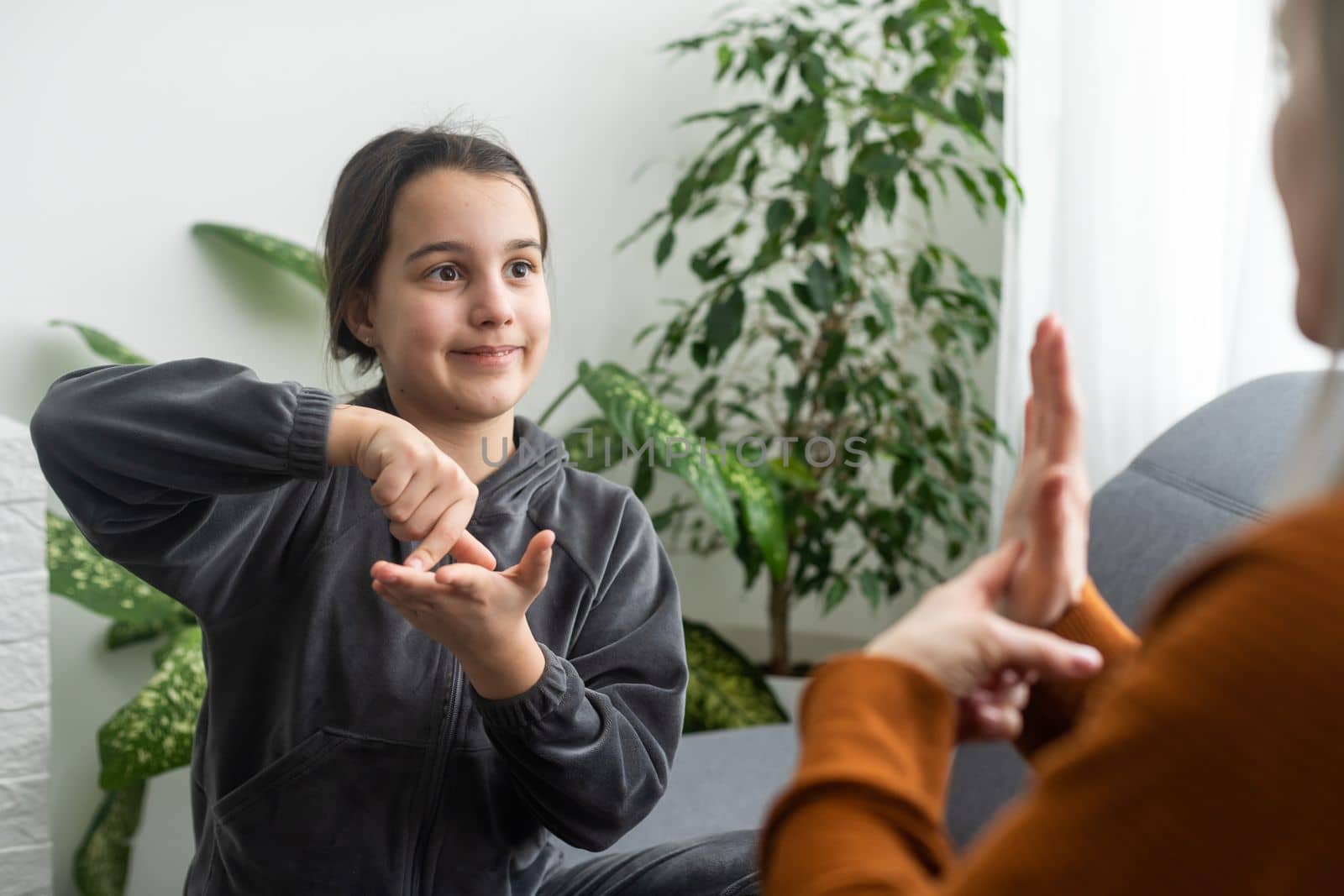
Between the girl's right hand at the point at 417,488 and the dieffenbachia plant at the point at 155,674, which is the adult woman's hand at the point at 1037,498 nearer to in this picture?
the girl's right hand at the point at 417,488

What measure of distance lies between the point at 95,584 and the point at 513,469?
2.92ft

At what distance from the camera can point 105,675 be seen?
2.04 meters

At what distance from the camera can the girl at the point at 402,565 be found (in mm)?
918

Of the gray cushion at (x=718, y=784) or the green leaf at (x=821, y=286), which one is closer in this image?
the gray cushion at (x=718, y=784)

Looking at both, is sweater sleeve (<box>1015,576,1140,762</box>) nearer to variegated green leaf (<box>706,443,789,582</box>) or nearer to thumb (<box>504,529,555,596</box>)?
thumb (<box>504,529,555,596</box>)

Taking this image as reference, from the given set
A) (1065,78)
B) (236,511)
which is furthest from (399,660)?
(1065,78)

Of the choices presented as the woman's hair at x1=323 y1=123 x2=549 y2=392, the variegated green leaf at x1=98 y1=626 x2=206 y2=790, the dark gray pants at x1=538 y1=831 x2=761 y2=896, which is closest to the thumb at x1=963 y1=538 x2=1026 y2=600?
the dark gray pants at x1=538 y1=831 x2=761 y2=896

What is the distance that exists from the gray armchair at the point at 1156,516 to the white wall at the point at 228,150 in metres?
0.77

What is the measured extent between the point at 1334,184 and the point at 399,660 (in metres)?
0.80

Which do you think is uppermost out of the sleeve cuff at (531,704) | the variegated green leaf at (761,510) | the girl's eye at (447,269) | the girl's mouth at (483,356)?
the girl's eye at (447,269)

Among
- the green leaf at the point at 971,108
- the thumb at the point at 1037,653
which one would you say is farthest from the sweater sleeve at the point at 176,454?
the green leaf at the point at 971,108

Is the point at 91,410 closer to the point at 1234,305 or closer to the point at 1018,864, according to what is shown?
the point at 1018,864

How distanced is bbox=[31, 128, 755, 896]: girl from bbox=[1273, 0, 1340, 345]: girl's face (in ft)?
1.70

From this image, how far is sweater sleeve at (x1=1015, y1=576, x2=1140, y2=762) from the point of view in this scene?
73 centimetres
